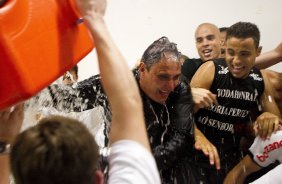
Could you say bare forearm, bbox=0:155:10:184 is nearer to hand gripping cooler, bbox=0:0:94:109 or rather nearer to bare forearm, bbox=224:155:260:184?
hand gripping cooler, bbox=0:0:94:109

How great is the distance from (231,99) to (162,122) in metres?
0.42

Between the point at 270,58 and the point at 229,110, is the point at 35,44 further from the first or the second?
the point at 270,58

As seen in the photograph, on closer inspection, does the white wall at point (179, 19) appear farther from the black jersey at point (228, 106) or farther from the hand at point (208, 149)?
the hand at point (208, 149)

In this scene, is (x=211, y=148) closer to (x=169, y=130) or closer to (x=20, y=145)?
(x=169, y=130)

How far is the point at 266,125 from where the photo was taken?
5.30 ft

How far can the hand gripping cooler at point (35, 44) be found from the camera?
735 millimetres

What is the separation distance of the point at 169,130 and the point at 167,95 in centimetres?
13

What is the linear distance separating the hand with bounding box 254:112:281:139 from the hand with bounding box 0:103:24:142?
107 centimetres

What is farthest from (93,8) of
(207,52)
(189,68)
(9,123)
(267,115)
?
(207,52)

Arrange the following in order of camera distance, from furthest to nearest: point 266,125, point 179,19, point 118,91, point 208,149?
1. point 179,19
2. point 266,125
3. point 208,149
4. point 118,91

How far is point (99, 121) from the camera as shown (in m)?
1.81

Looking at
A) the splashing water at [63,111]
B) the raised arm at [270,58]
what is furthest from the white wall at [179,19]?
the splashing water at [63,111]

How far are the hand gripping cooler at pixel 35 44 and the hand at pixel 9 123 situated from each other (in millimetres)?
54

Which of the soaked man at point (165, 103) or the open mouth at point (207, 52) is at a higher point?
the soaked man at point (165, 103)
